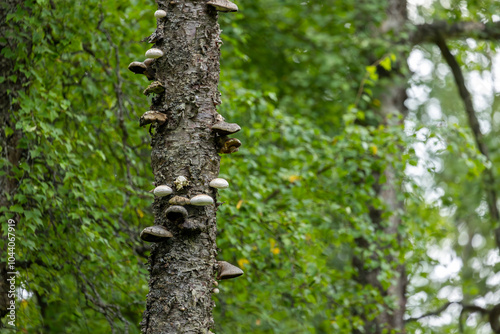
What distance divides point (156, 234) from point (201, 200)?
0.98ft

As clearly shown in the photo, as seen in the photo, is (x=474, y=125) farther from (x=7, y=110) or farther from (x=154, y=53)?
(x=154, y=53)

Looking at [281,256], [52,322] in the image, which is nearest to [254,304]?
[281,256]

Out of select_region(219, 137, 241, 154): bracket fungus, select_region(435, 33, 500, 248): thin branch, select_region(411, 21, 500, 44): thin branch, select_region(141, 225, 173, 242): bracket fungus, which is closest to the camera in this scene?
select_region(141, 225, 173, 242): bracket fungus

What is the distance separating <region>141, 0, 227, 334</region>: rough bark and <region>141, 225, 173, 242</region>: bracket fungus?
7 cm

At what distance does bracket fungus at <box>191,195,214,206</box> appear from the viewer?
9.82 feet

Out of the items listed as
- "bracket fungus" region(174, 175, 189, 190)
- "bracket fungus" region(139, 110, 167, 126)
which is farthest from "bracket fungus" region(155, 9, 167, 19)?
"bracket fungus" region(174, 175, 189, 190)

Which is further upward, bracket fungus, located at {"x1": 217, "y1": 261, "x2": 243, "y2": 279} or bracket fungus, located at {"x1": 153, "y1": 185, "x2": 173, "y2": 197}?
bracket fungus, located at {"x1": 153, "y1": 185, "x2": 173, "y2": 197}

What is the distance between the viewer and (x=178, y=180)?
10.00ft

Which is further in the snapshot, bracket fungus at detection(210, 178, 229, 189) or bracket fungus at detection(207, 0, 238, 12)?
bracket fungus at detection(207, 0, 238, 12)

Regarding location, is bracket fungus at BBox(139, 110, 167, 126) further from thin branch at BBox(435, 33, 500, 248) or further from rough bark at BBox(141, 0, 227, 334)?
thin branch at BBox(435, 33, 500, 248)

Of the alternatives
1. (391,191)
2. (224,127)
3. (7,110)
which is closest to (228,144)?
(224,127)

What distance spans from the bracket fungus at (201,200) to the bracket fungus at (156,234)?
0.70 feet

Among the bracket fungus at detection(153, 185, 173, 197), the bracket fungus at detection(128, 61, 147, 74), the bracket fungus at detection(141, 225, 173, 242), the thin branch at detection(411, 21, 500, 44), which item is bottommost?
the bracket fungus at detection(141, 225, 173, 242)

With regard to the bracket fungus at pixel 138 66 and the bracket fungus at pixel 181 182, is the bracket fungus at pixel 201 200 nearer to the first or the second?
the bracket fungus at pixel 181 182
